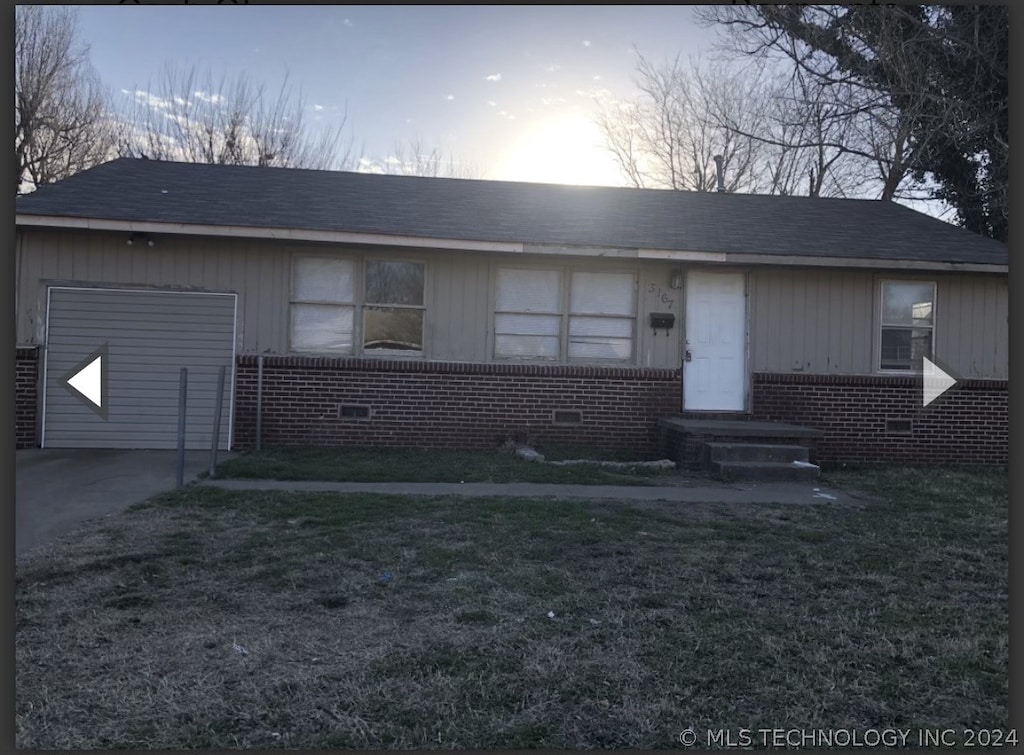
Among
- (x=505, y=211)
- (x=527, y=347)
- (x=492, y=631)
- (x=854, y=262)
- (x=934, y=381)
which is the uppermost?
(x=505, y=211)

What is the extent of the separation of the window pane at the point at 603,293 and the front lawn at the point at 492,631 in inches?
202

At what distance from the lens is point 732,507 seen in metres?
6.89

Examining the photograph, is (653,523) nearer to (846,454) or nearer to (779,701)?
(779,701)

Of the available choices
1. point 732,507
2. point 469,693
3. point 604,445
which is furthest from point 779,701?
point 604,445

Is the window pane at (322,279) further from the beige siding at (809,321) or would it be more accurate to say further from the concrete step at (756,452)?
the beige siding at (809,321)

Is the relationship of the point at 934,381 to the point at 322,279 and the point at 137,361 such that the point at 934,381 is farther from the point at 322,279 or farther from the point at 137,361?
the point at 137,361

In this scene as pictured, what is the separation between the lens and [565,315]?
1073cm

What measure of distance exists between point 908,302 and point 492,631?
9.72 m

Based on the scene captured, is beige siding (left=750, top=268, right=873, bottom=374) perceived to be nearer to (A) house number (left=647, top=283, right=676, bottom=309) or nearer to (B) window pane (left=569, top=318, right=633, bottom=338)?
(A) house number (left=647, top=283, right=676, bottom=309)

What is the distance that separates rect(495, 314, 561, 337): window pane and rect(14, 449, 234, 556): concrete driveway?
402cm

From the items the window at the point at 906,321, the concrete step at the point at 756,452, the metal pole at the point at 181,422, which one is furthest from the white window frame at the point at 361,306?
the window at the point at 906,321

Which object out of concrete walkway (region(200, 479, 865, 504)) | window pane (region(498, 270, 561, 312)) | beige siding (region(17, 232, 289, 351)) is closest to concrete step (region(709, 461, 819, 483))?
concrete walkway (region(200, 479, 865, 504))

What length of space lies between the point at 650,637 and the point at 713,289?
799 cm

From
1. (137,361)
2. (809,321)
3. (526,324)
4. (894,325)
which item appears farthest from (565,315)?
(137,361)
